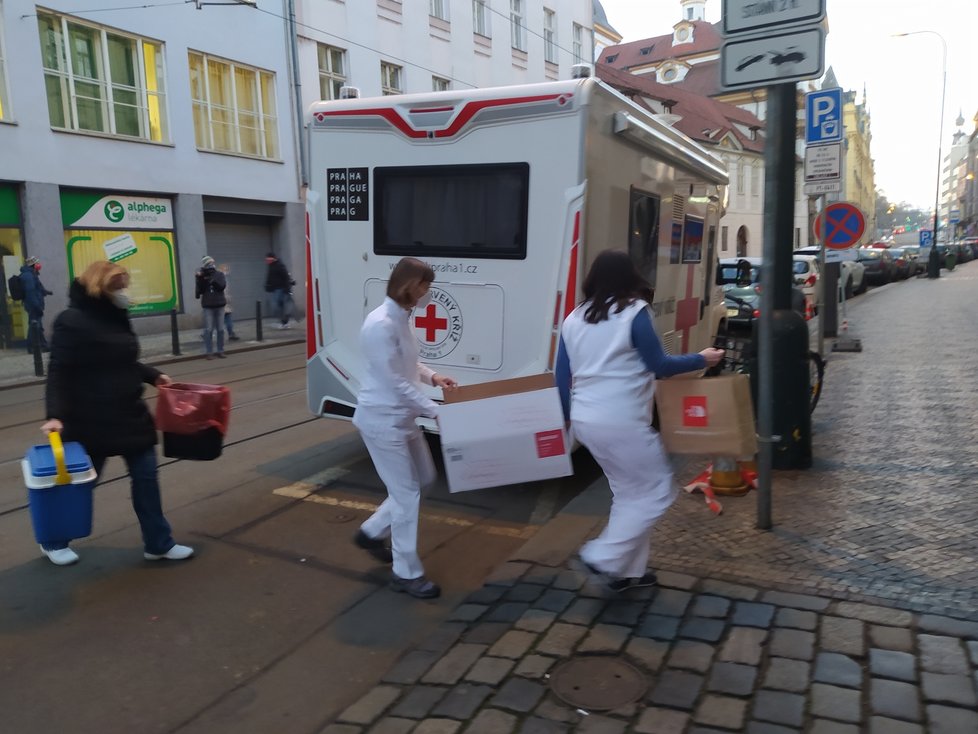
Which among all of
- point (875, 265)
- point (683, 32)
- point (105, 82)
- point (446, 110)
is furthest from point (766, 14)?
point (683, 32)

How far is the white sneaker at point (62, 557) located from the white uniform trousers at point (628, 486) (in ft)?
9.61

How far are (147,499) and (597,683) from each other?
275 centimetres

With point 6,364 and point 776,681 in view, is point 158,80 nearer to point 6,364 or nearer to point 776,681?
point 6,364

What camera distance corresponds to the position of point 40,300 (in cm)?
1466

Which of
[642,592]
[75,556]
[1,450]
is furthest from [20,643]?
[1,450]

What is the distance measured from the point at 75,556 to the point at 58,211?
13055mm

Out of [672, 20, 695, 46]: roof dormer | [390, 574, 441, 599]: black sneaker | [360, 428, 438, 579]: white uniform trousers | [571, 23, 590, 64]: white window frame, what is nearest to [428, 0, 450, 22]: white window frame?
[571, 23, 590, 64]: white window frame

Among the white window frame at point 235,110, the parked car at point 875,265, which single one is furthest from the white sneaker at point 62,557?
the parked car at point 875,265

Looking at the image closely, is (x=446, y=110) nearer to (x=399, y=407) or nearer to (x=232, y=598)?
(x=399, y=407)

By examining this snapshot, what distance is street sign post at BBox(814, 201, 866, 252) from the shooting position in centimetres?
1030

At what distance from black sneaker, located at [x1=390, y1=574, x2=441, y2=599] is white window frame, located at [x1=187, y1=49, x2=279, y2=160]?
16943mm

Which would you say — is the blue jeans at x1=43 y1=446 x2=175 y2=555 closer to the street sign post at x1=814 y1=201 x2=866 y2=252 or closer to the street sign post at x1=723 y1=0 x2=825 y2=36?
the street sign post at x1=723 y1=0 x2=825 y2=36

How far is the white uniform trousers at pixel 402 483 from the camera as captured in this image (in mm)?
4107

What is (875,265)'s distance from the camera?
3241cm
